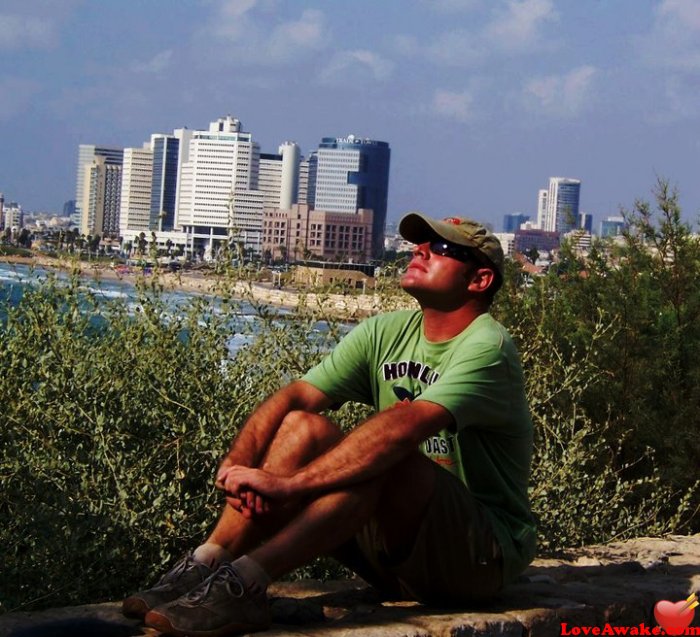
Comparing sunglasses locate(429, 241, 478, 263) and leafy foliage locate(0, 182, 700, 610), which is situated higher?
sunglasses locate(429, 241, 478, 263)

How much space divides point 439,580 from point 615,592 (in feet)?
2.48

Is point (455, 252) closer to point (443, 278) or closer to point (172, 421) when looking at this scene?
point (443, 278)

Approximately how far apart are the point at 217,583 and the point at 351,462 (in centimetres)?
41

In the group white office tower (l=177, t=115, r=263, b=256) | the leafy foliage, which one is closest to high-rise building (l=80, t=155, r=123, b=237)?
white office tower (l=177, t=115, r=263, b=256)

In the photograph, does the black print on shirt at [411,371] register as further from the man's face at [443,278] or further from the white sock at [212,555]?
the white sock at [212,555]

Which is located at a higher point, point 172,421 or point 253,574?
point 172,421

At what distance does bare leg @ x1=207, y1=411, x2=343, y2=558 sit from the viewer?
3031 millimetres


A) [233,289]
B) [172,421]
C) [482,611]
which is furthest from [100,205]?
[482,611]

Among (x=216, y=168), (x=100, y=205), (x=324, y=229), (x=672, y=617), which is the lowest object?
(x=672, y=617)

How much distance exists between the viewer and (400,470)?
9.82 ft

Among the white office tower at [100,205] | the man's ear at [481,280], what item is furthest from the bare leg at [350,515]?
the white office tower at [100,205]

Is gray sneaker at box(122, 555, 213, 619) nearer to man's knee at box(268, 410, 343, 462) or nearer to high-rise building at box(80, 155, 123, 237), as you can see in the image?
man's knee at box(268, 410, 343, 462)

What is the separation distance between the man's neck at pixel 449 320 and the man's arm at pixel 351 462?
42cm

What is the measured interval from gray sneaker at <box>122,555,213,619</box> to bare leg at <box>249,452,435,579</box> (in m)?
0.14
